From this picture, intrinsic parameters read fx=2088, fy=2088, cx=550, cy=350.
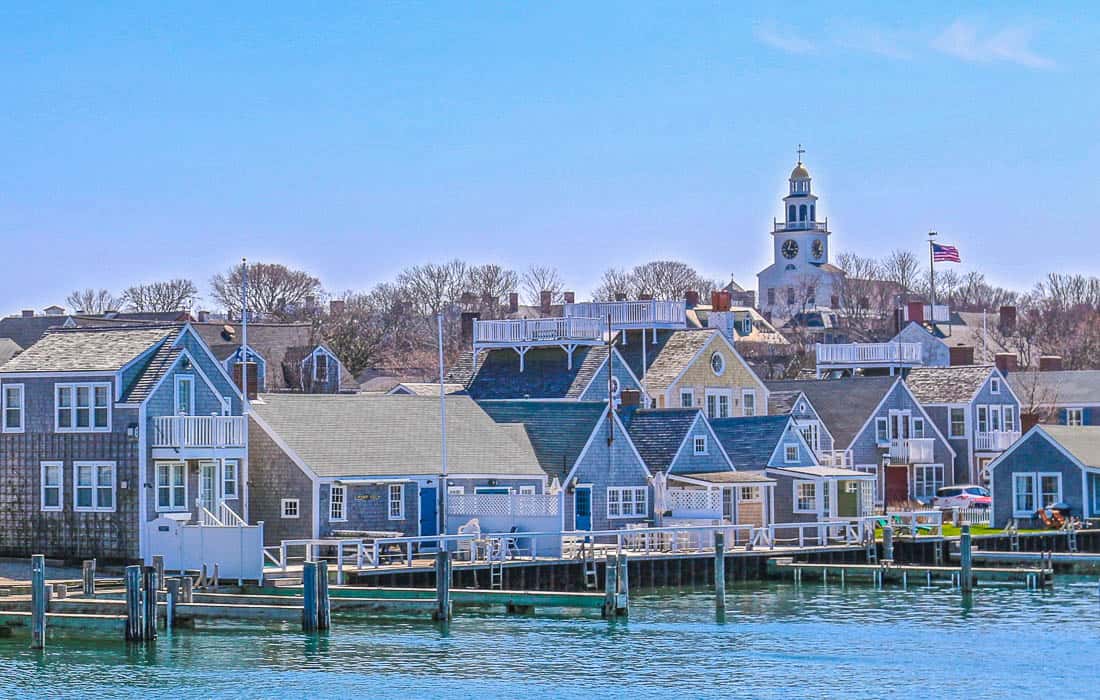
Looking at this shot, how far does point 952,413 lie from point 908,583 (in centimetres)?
3544

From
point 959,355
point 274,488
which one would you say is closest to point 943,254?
point 959,355

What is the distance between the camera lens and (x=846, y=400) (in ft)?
311

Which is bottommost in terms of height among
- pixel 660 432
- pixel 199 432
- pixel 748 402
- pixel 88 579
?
pixel 88 579

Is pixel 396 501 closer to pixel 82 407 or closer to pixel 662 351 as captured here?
pixel 82 407

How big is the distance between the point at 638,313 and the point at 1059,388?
3338cm

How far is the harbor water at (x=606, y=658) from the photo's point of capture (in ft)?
139

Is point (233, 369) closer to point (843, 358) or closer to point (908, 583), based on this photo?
point (908, 583)

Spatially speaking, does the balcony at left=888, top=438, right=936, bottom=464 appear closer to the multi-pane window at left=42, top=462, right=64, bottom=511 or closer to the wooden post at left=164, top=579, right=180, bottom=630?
the multi-pane window at left=42, top=462, right=64, bottom=511

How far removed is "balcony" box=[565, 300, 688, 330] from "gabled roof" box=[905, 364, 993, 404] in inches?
646

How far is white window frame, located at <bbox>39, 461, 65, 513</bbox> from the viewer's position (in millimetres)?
59094

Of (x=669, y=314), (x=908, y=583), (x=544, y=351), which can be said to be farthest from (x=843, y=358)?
(x=908, y=583)

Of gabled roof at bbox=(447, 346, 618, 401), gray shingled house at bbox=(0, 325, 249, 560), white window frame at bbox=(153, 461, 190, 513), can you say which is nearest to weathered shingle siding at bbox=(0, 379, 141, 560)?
gray shingled house at bbox=(0, 325, 249, 560)

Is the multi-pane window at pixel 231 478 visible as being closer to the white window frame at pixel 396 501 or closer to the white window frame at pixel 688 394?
the white window frame at pixel 396 501

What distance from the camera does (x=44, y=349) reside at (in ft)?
200
